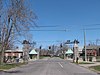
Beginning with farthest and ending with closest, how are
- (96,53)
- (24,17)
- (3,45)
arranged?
(96,53)
(3,45)
(24,17)

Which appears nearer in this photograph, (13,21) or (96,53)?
(13,21)

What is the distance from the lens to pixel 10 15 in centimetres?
3912

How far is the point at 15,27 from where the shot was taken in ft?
128

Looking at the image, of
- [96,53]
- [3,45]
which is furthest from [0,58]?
[96,53]

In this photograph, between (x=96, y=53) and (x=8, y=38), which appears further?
(x=96, y=53)

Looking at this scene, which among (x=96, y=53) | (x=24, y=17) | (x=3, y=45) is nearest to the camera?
(x=24, y=17)

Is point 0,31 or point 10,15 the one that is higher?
point 10,15

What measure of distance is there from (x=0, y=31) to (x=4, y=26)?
1057mm

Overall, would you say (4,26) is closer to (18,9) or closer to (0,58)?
(18,9)

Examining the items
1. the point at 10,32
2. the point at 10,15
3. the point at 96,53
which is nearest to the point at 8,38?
the point at 10,32

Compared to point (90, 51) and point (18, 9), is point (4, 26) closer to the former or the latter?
point (18, 9)

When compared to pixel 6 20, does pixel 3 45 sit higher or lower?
lower

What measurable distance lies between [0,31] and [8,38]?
2.18m

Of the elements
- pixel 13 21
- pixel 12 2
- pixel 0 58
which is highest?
pixel 12 2
